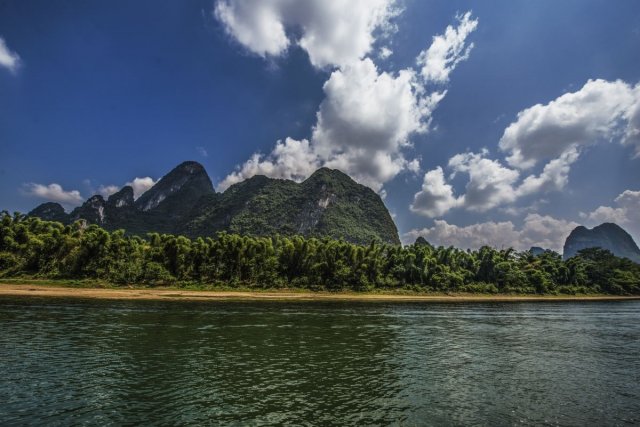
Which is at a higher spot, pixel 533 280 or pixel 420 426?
pixel 533 280

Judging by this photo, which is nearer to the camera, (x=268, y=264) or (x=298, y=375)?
(x=298, y=375)

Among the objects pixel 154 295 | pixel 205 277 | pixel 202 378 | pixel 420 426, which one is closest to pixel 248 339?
pixel 202 378

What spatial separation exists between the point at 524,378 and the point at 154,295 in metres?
60.9

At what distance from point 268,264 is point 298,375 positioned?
6809 cm

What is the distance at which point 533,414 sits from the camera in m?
14.5

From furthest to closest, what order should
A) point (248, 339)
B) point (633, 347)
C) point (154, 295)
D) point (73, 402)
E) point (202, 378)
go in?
point (154, 295), point (633, 347), point (248, 339), point (202, 378), point (73, 402)

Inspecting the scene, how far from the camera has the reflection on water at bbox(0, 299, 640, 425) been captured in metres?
13.8

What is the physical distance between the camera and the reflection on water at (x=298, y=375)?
1380 centimetres

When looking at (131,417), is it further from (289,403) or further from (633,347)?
(633,347)

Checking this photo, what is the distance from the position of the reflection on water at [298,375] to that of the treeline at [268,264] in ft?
135

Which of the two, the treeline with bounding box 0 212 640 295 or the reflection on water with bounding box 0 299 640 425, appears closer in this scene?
the reflection on water with bounding box 0 299 640 425

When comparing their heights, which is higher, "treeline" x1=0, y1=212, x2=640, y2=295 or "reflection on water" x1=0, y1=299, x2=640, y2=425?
"treeline" x1=0, y1=212, x2=640, y2=295

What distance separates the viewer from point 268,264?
85875mm

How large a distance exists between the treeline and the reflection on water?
41.1 metres
